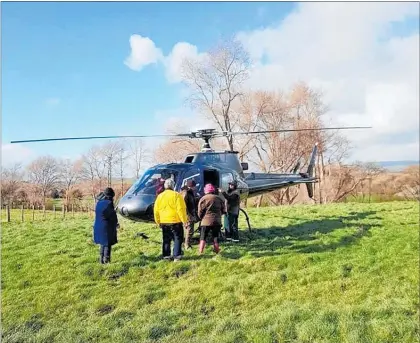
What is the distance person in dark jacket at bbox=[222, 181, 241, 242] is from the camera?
1117cm

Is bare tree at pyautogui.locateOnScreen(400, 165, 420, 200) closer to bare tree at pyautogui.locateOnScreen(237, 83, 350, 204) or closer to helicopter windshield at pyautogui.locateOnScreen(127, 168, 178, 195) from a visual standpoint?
bare tree at pyautogui.locateOnScreen(237, 83, 350, 204)

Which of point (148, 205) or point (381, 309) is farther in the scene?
point (148, 205)

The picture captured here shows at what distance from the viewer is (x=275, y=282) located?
8.34 m

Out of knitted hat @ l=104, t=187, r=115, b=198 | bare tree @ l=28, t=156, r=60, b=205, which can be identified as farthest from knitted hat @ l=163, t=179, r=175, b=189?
bare tree @ l=28, t=156, r=60, b=205

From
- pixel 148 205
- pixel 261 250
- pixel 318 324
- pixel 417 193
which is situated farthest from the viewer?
pixel 417 193

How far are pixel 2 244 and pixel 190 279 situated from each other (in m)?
6.36

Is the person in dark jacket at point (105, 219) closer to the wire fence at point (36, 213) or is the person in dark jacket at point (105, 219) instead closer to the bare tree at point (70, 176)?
the bare tree at point (70, 176)

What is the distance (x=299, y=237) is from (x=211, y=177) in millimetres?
3306

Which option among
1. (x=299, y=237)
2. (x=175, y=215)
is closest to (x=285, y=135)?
(x=299, y=237)

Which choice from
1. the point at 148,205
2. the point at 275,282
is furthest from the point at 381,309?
the point at 148,205

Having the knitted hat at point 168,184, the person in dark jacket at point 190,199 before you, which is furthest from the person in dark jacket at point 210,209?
the knitted hat at point 168,184

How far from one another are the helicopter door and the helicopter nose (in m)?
1.66

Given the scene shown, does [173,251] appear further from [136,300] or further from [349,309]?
[349,309]

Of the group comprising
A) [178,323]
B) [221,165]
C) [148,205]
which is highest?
[221,165]
